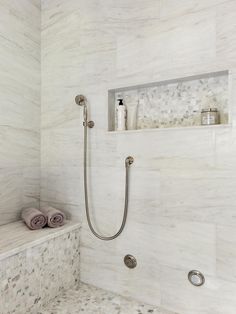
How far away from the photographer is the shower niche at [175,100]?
144cm

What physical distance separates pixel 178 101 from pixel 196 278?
1029mm

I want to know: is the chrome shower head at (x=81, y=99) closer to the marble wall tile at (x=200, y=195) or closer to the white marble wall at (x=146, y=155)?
the white marble wall at (x=146, y=155)

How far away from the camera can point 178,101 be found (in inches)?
61.6

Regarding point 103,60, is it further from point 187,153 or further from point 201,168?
point 201,168

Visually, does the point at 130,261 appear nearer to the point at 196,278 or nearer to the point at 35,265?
the point at 196,278

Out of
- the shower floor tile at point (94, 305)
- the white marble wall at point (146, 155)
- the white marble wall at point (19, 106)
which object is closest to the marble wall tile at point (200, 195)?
the white marble wall at point (146, 155)

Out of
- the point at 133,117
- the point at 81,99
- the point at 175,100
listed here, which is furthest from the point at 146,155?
the point at 81,99

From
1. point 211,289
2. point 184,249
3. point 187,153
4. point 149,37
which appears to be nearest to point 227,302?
point 211,289

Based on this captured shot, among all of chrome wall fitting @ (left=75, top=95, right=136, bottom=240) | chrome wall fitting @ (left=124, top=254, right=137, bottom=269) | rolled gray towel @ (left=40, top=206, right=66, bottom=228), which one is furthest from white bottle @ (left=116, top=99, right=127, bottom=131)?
chrome wall fitting @ (left=124, top=254, right=137, bottom=269)

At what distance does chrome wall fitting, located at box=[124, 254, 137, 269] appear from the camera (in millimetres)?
1630

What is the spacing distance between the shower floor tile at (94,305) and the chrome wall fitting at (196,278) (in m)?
0.26

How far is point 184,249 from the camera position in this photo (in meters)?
1.48

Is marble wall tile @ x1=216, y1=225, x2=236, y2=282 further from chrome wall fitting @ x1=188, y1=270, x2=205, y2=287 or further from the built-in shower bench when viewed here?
the built-in shower bench

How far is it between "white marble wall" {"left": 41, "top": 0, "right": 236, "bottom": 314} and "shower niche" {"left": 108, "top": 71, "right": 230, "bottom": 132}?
7cm
